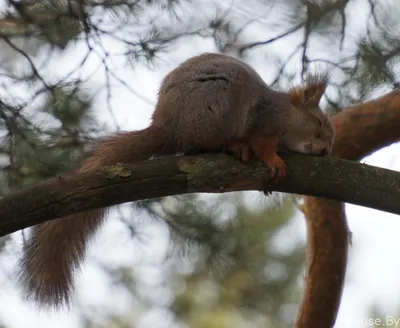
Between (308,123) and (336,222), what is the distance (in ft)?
1.50

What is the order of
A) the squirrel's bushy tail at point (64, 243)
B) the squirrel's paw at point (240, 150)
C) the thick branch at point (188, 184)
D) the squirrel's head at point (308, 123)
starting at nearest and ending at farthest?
the thick branch at point (188, 184)
the squirrel's bushy tail at point (64, 243)
the squirrel's paw at point (240, 150)
the squirrel's head at point (308, 123)

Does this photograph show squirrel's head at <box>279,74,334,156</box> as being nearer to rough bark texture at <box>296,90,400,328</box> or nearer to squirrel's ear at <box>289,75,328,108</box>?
squirrel's ear at <box>289,75,328,108</box>

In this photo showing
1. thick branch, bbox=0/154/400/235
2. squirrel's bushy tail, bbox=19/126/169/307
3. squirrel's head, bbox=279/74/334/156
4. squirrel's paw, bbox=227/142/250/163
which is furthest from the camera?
squirrel's head, bbox=279/74/334/156

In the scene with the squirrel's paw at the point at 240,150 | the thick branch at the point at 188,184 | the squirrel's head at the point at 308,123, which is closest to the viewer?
the thick branch at the point at 188,184

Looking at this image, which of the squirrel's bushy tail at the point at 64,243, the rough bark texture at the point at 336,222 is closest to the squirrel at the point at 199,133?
the squirrel's bushy tail at the point at 64,243

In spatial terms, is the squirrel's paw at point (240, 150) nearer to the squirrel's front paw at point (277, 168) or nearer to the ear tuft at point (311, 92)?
the squirrel's front paw at point (277, 168)

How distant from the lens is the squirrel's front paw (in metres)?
2.17

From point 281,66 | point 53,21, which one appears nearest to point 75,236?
point 53,21

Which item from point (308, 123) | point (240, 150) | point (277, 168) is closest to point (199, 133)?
point (240, 150)

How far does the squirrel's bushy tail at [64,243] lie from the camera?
83.7 inches

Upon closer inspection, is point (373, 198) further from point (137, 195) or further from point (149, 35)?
point (149, 35)

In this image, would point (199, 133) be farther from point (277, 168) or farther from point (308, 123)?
point (308, 123)

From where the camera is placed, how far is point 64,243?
7.24 feet

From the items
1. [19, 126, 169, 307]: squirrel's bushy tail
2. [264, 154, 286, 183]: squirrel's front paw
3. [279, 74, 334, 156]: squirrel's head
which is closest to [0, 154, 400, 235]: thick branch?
[264, 154, 286, 183]: squirrel's front paw
